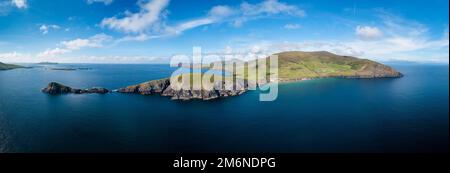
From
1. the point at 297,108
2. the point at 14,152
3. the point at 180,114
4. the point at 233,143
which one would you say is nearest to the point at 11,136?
the point at 14,152

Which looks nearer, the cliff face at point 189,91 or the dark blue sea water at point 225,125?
the dark blue sea water at point 225,125

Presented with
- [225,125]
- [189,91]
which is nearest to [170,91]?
[189,91]

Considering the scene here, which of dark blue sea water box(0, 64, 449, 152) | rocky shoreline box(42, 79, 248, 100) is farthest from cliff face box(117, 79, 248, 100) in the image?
dark blue sea water box(0, 64, 449, 152)

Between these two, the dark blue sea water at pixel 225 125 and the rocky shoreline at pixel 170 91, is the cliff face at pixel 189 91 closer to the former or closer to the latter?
the rocky shoreline at pixel 170 91

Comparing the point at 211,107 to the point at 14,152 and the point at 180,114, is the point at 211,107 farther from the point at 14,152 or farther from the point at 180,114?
the point at 14,152

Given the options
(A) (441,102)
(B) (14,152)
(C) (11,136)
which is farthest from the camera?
(A) (441,102)

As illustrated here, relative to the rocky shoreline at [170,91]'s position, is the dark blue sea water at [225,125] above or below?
below

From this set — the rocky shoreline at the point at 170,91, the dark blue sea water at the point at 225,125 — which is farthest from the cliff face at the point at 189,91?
the dark blue sea water at the point at 225,125
